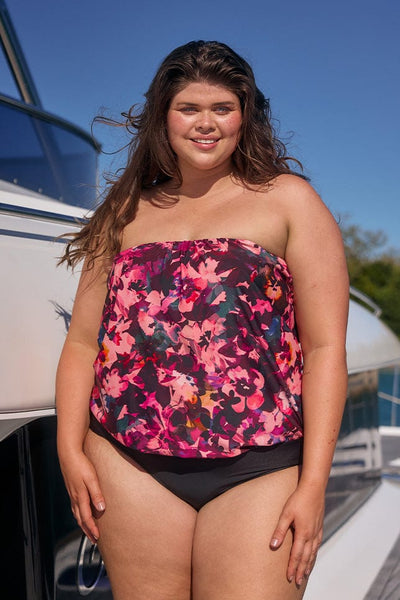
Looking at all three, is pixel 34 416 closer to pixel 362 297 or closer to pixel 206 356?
pixel 206 356

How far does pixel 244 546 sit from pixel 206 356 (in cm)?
41

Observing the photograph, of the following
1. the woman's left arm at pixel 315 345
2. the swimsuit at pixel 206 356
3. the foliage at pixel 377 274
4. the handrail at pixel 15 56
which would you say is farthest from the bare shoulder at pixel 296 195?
the foliage at pixel 377 274

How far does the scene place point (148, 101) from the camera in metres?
1.83

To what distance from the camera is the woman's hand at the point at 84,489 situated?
167 centimetres

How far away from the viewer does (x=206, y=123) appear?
1.67 metres

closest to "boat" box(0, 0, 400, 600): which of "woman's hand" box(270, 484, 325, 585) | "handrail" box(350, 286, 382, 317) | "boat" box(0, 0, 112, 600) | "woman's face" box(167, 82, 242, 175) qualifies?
"boat" box(0, 0, 112, 600)

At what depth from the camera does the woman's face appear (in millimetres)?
1689

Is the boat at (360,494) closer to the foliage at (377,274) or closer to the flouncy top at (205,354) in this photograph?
the flouncy top at (205,354)

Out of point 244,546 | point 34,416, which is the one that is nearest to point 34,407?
point 34,416

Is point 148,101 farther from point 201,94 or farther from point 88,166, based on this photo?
point 88,166

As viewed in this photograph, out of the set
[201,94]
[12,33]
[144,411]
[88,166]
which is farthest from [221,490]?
[12,33]

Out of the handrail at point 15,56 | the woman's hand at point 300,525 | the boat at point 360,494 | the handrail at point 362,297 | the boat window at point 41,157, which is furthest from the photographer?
the handrail at point 362,297

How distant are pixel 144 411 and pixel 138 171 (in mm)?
665

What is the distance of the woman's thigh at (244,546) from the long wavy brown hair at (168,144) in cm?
68
